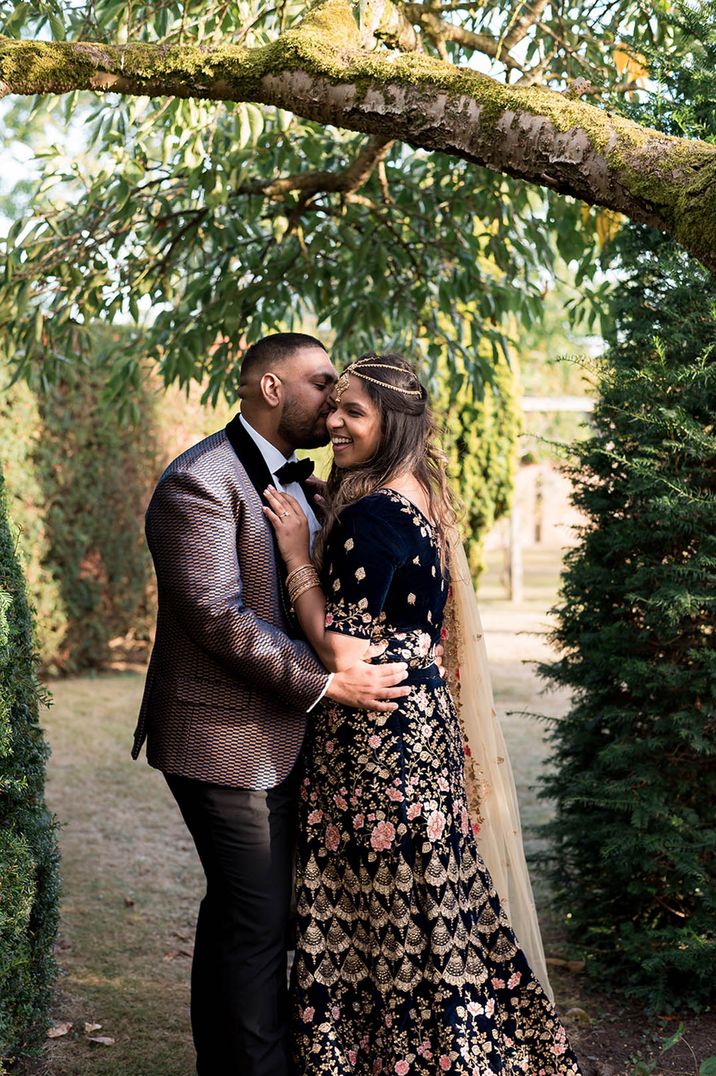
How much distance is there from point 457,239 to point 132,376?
1.99 m

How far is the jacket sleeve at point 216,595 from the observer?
2.86m

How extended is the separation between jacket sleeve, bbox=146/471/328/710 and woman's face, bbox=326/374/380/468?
375mm

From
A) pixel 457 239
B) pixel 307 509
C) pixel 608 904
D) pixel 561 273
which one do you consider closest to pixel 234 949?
pixel 307 509

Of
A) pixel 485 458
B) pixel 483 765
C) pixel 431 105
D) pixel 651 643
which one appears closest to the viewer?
pixel 431 105

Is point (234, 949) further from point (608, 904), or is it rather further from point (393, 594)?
point (608, 904)

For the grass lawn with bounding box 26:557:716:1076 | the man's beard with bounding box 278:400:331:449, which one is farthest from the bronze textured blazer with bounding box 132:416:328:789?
the grass lawn with bounding box 26:557:716:1076

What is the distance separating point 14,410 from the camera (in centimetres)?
1006

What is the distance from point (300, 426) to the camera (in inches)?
126

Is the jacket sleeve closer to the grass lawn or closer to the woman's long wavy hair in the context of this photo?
the woman's long wavy hair

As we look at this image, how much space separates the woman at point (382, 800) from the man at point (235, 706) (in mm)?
71

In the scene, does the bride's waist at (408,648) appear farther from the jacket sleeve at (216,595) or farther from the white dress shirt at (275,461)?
the white dress shirt at (275,461)

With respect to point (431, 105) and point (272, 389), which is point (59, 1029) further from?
point (431, 105)

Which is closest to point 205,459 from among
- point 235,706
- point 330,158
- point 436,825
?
point 235,706

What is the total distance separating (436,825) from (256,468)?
1140 mm
